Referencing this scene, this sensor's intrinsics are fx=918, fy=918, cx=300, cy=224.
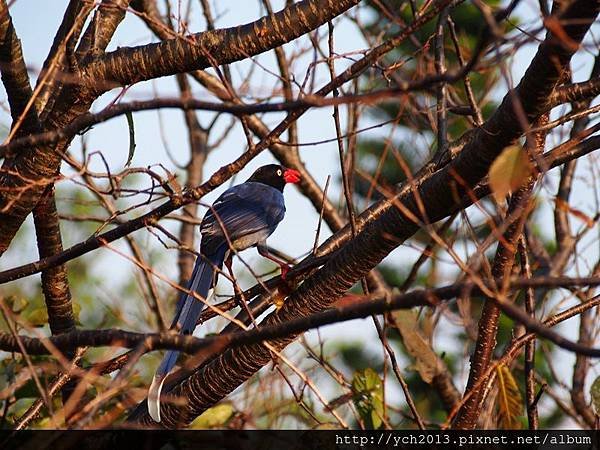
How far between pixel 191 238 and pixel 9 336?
230 inches

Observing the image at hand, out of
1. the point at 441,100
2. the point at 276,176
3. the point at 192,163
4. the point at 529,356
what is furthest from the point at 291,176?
the point at 529,356

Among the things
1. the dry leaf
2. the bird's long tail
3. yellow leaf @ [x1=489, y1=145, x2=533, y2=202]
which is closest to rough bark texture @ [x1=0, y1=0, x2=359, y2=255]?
the bird's long tail

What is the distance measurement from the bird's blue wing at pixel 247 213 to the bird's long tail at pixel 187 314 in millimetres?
499

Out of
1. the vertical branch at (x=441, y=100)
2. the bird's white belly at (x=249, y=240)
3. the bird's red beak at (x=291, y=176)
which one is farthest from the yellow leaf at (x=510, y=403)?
the bird's red beak at (x=291, y=176)

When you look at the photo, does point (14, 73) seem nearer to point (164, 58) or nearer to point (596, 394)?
point (164, 58)

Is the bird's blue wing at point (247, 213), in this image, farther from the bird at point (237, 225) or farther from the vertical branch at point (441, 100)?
the vertical branch at point (441, 100)

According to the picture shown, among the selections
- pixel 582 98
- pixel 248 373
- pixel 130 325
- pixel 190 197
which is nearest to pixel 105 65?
pixel 190 197

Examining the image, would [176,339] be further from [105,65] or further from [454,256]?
[105,65]

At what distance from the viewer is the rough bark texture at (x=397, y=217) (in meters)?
2.84

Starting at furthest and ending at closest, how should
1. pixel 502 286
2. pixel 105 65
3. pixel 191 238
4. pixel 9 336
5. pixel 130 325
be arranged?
pixel 191 238 → pixel 130 325 → pixel 105 65 → pixel 9 336 → pixel 502 286

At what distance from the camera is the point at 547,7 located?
4.31m

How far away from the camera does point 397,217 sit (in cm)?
329

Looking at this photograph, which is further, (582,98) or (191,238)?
(191,238)

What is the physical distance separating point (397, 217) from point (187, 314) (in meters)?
1.24
